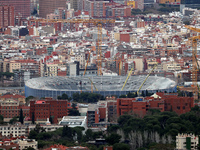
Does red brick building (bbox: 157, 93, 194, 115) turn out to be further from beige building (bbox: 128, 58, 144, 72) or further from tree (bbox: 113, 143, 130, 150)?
beige building (bbox: 128, 58, 144, 72)

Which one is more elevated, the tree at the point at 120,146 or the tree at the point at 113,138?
the tree at the point at 120,146

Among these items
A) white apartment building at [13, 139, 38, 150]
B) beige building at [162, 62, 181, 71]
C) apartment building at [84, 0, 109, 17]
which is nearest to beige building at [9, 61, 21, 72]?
beige building at [162, 62, 181, 71]

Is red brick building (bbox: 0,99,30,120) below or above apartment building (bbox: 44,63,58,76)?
above

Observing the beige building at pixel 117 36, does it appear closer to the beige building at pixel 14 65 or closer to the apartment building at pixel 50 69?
the beige building at pixel 14 65

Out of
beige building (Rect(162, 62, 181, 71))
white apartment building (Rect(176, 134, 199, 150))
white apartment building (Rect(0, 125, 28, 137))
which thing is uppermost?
white apartment building (Rect(176, 134, 199, 150))

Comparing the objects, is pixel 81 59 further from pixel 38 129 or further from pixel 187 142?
pixel 187 142

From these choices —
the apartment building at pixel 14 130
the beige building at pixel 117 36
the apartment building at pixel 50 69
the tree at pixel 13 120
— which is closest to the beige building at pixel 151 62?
the apartment building at pixel 50 69
